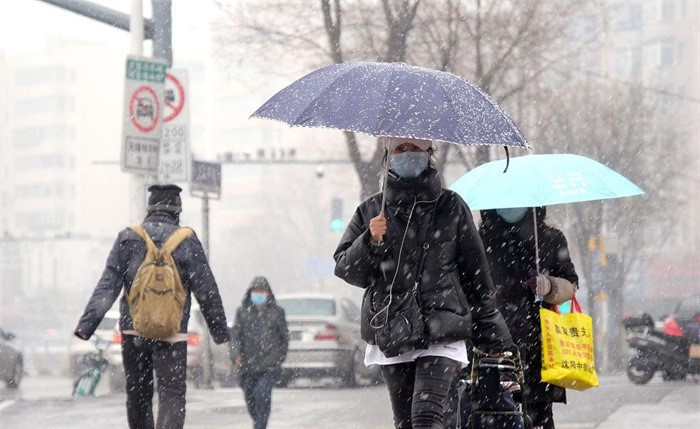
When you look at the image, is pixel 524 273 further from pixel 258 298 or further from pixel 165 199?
pixel 258 298

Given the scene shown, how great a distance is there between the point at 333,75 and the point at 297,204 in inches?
4640

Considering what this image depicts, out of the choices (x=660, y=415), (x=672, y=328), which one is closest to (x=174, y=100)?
(x=660, y=415)

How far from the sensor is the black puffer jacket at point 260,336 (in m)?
12.7

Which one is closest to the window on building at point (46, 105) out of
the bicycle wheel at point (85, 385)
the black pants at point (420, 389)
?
the bicycle wheel at point (85, 385)

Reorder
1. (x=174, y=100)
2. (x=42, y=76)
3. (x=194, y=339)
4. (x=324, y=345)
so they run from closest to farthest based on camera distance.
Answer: (x=174, y=100) → (x=324, y=345) → (x=194, y=339) → (x=42, y=76)

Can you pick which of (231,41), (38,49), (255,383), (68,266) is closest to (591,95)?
(231,41)

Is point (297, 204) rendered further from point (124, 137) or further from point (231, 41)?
point (124, 137)

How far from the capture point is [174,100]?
51.4ft

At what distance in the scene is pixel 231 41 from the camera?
2536 centimetres

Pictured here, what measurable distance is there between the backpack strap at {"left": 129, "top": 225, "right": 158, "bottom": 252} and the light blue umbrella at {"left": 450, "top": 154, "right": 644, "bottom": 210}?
67.5 inches

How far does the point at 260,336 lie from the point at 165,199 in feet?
14.9

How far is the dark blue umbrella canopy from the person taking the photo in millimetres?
6199

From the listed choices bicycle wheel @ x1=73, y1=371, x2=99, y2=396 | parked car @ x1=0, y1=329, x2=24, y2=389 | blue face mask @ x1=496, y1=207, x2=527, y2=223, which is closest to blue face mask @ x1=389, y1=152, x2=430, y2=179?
blue face mask @ x1=496, y1=207, x2=527, y2=223

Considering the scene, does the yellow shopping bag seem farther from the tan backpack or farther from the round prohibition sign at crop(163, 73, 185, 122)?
the round prohibition sign at crop(163, 73, 185, 122)
